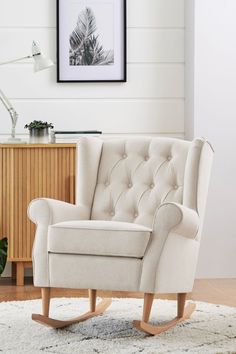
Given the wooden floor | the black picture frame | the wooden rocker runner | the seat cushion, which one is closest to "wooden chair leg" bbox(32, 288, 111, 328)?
the wooden rocker runner

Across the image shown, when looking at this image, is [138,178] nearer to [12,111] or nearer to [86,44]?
[12,111]

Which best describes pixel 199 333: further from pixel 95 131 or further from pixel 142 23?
pixel 142 23

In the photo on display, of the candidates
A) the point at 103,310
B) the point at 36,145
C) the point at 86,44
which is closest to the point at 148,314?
the point at 103,310

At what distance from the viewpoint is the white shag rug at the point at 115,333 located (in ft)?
9.59

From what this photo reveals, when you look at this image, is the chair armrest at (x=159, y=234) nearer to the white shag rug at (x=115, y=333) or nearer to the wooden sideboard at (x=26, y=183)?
the white shag rug at (x=115, y=333)

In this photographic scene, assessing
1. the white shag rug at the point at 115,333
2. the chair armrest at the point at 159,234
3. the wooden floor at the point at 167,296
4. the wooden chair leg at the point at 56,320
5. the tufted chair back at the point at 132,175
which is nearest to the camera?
the white shag rug at the point at 115,333

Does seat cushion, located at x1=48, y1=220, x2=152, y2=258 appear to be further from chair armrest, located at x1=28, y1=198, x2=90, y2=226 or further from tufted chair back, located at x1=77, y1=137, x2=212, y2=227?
tufted chair back, located at x1=77, y1=137, x2=212, y2=227

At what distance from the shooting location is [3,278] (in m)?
5.20

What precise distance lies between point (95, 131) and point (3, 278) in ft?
3.82

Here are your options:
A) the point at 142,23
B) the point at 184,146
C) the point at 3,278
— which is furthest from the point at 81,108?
the point at 184,146

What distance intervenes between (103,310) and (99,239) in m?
0.63

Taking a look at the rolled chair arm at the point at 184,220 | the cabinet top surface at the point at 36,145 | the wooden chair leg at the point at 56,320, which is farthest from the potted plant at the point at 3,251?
the rolled chair arm at the point at 184,220

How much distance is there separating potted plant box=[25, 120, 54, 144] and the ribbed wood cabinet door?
62mm

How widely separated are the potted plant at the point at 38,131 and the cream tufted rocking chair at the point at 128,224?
101 cm
